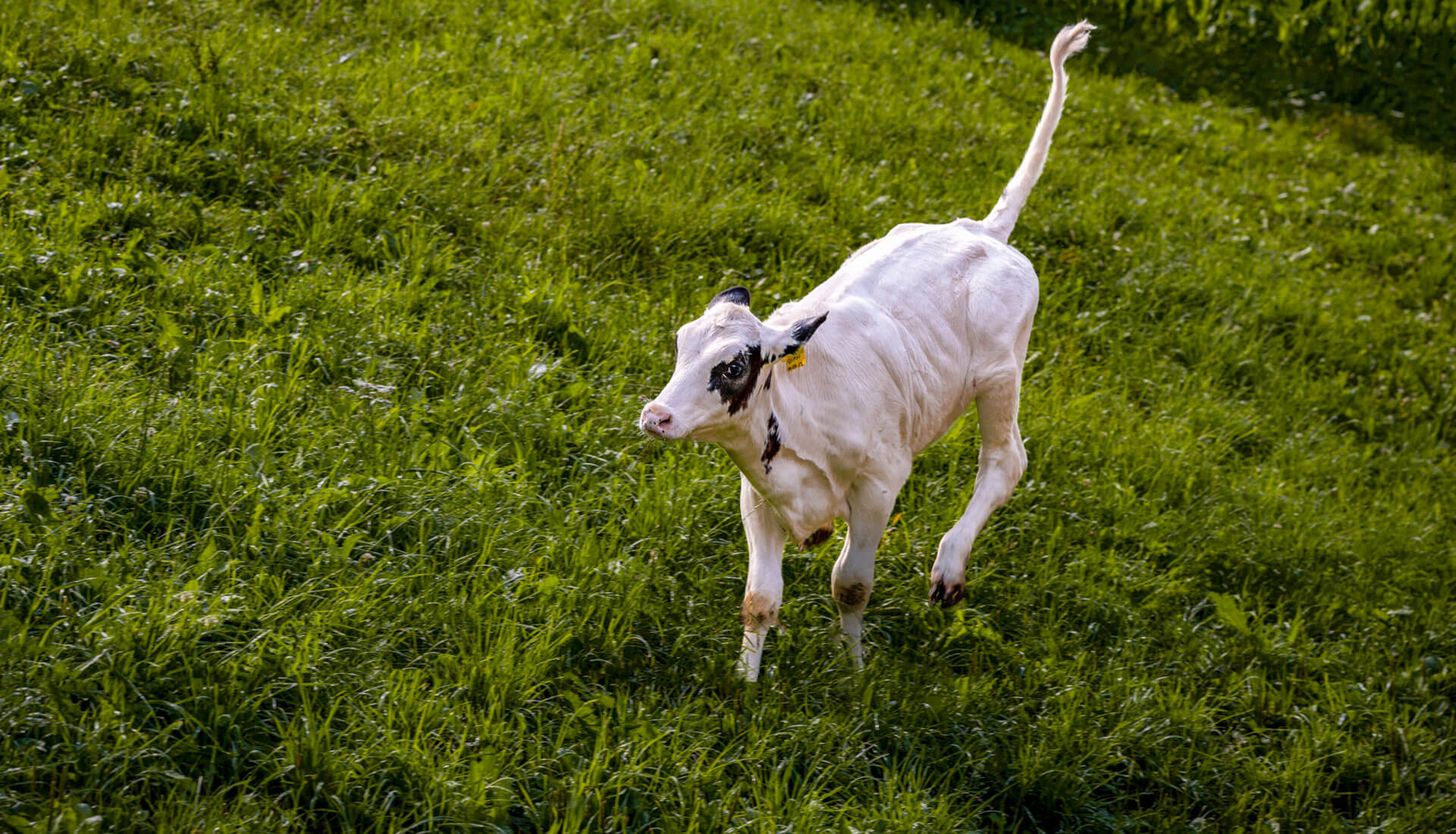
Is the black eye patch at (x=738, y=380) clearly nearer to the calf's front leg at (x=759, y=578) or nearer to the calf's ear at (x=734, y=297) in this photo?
the calf's ear at (x=734, y=297)

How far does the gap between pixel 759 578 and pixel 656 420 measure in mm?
1067

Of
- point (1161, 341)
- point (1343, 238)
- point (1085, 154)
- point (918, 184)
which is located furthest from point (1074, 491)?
point (1343, 238)

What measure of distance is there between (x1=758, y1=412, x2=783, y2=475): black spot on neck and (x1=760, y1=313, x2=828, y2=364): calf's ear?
243 millimetres

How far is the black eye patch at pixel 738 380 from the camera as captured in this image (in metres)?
3.70

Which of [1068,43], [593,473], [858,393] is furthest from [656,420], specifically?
[1068,43]

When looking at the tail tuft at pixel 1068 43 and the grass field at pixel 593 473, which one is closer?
the grass field at pixel 593 473

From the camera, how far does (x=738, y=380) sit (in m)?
3.75

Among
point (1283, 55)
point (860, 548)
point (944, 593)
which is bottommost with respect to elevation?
point (1283, 55)

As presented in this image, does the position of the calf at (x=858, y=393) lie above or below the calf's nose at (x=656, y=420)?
below

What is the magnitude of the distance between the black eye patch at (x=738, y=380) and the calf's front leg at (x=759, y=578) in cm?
61

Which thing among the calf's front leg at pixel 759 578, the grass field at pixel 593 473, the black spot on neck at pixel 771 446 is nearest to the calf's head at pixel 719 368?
the black spot on neck at pixel 771 446

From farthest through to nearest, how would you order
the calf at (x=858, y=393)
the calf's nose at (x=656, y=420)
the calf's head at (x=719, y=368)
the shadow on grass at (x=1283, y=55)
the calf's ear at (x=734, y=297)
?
the shadow on grass at (x=1283, y=55), the calf's ear at (x=734, y=297), the calf at (x=858, y=393), the calf's head at (x=719, y=368), the calf's nose at (x=656, y=420)

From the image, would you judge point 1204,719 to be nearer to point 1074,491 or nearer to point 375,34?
point 1074,491

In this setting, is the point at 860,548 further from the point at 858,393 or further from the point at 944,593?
the point at 858,393
